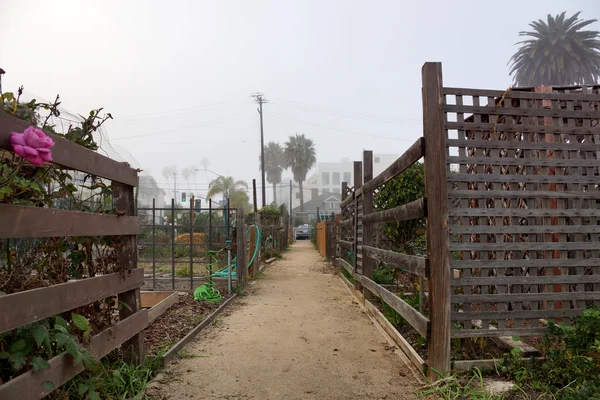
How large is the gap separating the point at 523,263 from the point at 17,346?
3.57 metres

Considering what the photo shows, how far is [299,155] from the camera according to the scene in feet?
226

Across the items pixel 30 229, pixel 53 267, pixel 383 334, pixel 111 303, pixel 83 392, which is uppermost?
pixel 30 229

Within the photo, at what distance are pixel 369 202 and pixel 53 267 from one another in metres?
5.39

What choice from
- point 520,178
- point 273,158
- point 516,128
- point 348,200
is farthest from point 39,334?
point 273,158

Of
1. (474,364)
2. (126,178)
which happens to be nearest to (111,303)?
(126,178)

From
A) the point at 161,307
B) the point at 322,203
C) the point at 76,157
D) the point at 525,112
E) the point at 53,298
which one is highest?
the point at 322,203

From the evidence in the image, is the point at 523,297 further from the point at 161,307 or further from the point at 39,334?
the point at 161,307

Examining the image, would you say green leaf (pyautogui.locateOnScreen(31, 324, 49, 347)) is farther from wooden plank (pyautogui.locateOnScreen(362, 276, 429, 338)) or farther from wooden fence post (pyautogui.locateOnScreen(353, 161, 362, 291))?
wooden fence post (pyautogui.locateOnScreen(353, 161, 362, 291))

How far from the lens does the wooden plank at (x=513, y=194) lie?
3572 mm

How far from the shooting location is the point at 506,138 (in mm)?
3834

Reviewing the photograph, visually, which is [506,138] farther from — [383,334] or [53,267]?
[53,267]

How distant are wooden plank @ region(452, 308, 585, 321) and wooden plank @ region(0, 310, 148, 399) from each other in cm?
262

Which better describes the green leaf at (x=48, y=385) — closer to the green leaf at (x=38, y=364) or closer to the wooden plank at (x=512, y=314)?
the green leaf at (x=38, y=364)

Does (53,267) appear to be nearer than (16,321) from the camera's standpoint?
No
